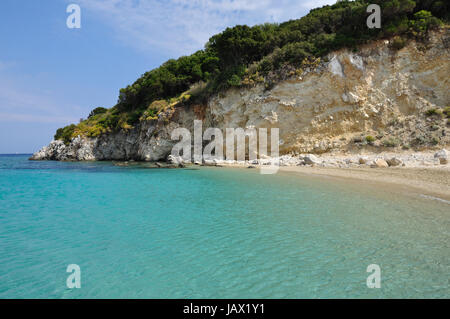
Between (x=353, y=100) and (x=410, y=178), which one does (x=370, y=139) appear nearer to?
(x=353, y=100)

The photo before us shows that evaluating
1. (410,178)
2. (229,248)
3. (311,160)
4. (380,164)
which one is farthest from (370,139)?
(229,248)

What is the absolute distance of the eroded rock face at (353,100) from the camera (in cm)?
2012

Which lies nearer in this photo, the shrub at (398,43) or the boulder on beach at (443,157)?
the boulder on beach at (443,157)

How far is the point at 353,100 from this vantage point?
71.9 ft

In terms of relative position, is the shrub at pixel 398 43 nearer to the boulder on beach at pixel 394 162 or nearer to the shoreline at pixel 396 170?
the shoreline at pixel 396 170

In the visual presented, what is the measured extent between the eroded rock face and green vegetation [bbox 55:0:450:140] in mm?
1161

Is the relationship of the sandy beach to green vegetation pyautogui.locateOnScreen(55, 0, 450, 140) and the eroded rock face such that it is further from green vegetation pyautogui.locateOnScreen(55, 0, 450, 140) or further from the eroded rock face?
green vegetation pyautogui.locateOnScreen(55, 0, 450, 140)

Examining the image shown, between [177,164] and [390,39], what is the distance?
23.9 m

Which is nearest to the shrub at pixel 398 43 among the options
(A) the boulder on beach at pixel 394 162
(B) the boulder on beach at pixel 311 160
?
(A) the boulder on beach at pixel 394 162

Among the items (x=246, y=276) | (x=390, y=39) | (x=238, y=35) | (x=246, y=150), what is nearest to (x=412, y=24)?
(x=390, y=39)

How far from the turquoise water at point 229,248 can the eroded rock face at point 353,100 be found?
571 inches

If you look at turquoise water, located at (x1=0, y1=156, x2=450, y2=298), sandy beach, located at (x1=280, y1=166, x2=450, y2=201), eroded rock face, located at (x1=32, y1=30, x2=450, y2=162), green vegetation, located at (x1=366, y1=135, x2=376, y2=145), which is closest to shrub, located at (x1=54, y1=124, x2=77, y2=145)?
eroded rock face, located at (x1=32, y1=30, x2=450, y2=162)

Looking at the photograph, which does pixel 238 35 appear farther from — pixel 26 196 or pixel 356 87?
pixel 26 196

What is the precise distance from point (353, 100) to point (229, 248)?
22076 millimetres
